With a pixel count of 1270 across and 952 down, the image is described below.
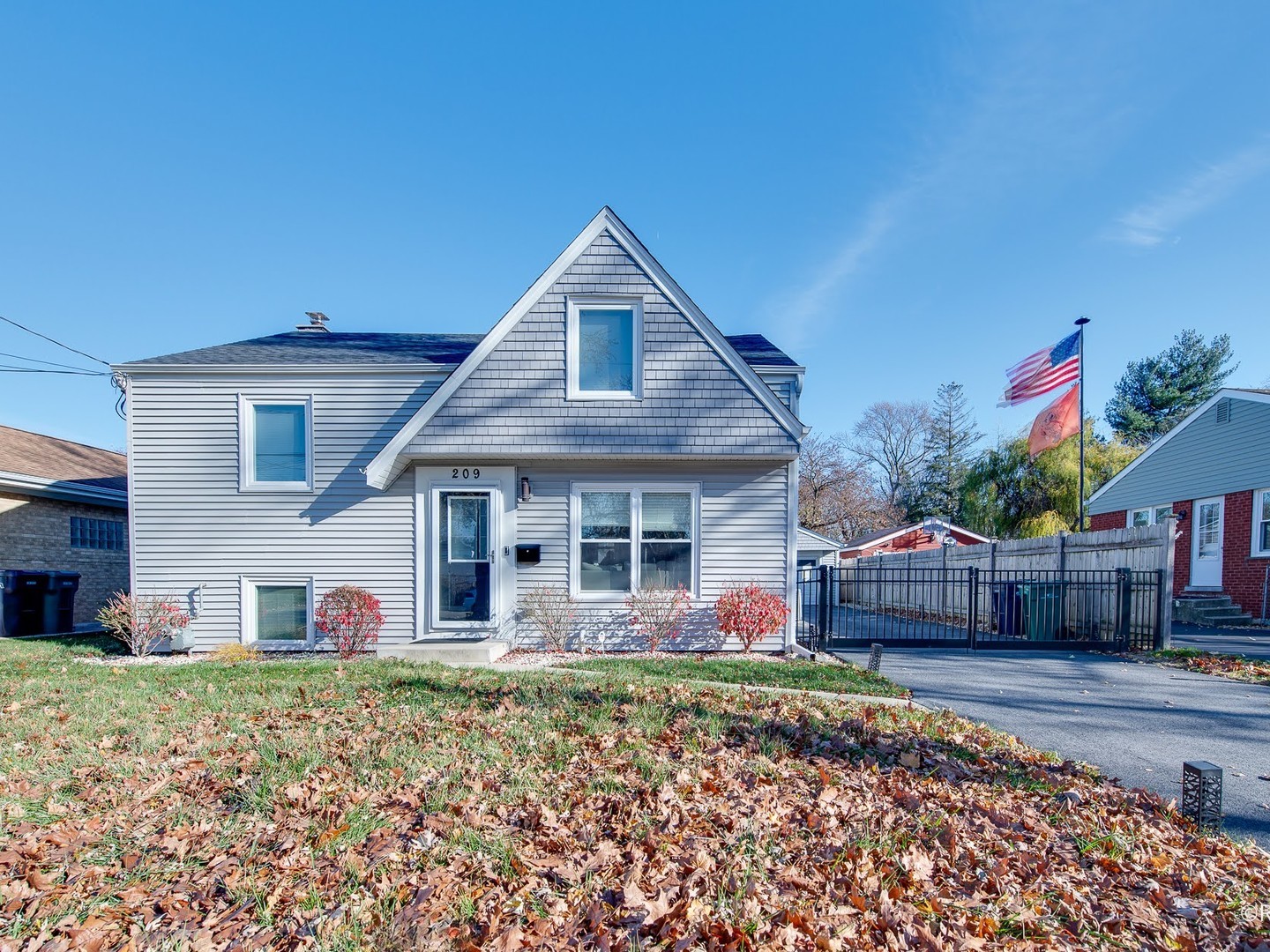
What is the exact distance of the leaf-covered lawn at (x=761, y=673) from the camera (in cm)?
638

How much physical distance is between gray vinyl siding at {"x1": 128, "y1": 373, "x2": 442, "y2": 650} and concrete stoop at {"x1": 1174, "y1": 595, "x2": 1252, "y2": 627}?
55.8ft

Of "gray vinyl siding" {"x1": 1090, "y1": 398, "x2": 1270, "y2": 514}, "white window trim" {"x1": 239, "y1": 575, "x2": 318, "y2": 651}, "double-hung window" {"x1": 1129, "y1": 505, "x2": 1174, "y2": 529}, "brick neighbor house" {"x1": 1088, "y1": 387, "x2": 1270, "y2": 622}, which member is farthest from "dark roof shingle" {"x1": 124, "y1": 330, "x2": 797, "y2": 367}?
"double-hung window" {"x1": 1129, "y1": 505, "x2": 1174, "y2": 529}

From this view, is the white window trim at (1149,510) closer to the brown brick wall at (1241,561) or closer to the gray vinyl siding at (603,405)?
the brown brick wall at (1241,561)

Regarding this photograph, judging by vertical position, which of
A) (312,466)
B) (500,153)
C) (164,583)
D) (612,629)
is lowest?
(612,629)

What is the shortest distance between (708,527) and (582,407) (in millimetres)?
2479

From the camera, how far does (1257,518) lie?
14086 mm

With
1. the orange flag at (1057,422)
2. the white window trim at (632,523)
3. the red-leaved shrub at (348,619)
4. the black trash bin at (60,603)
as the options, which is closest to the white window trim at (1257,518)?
the orange flag at (1057,422)

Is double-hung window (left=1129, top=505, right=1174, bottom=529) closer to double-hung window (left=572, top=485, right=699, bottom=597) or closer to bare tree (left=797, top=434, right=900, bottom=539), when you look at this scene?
double-hung window (left=572, top=485, right=699, bottom=597)

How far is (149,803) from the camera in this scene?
344 centimetres

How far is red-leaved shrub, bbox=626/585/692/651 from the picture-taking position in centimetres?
854

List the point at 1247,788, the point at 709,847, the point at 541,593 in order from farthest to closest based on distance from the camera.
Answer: the point at 541,593
the point at 1247,788
the point at 709,847


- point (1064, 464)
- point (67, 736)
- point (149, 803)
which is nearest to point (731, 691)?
point (149, 803)

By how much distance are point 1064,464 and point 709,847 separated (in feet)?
88.5

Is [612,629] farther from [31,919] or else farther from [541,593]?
[31,919]
